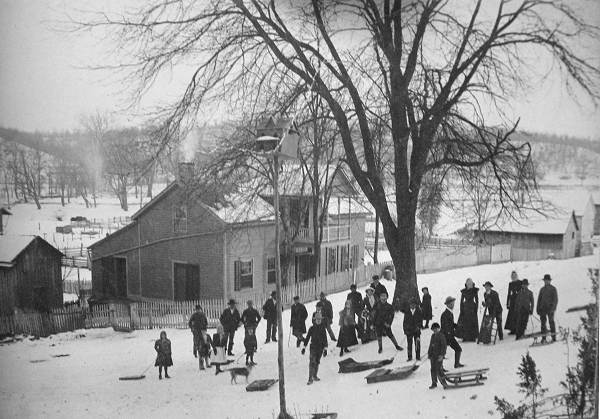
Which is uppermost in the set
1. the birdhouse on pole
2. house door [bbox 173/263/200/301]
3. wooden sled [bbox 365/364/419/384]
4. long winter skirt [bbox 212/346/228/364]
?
the birdhouse on pole

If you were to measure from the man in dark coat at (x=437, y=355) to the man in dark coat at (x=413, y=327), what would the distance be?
0.75 metres

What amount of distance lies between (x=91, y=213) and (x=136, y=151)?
87cm

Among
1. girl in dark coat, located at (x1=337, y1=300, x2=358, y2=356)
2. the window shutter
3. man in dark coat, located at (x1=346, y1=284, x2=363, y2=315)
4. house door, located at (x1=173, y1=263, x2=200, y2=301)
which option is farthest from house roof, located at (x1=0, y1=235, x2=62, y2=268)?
the window shutter

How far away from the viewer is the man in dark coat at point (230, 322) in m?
6.80

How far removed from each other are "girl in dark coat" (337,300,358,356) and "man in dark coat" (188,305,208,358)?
75.9 inches

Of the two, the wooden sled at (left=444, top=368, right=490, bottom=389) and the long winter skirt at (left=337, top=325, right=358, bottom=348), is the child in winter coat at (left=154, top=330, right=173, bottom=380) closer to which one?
the long winter skirt at (left=337, top=325, right=358, bottom=348)

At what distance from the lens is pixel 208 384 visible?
221 inches

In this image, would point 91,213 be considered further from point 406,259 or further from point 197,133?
point 406,259

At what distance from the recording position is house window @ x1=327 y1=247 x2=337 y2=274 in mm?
8562

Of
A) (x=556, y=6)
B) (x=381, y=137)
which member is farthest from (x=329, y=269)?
(x=556, y=6)

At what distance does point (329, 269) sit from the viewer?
849 cm

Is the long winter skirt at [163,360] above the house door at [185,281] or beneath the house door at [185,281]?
beneath

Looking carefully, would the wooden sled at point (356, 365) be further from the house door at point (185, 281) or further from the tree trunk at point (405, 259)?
the house door at point (185, 281)

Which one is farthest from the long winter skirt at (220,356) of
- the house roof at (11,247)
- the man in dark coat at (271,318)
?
the house roof at (11,247)
